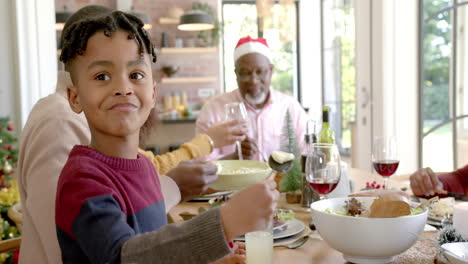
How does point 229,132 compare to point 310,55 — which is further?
point 310,55

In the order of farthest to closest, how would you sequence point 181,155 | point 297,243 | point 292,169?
point 181,155
point 292,169
point 297,243

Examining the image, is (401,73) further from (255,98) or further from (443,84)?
(255,98)

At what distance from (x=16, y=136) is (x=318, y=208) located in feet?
8.55

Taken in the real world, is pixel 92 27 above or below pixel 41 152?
above

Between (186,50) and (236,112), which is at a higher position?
(186,50)

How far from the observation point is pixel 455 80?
9.68 feet

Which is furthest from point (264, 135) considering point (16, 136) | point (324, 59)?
point (324, 59)

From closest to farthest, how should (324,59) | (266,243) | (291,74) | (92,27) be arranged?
(92,27)
(266,243)
(324,59)
(291,74)

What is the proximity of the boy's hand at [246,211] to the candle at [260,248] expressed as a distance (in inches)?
10.3

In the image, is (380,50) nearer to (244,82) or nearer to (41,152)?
(244,82)

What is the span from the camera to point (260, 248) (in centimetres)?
95

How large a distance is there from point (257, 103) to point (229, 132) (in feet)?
3.66

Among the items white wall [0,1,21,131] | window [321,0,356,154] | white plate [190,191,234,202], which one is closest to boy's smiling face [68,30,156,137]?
white plate [190,191,234,202]

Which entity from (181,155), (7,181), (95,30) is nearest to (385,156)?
(181,155)
